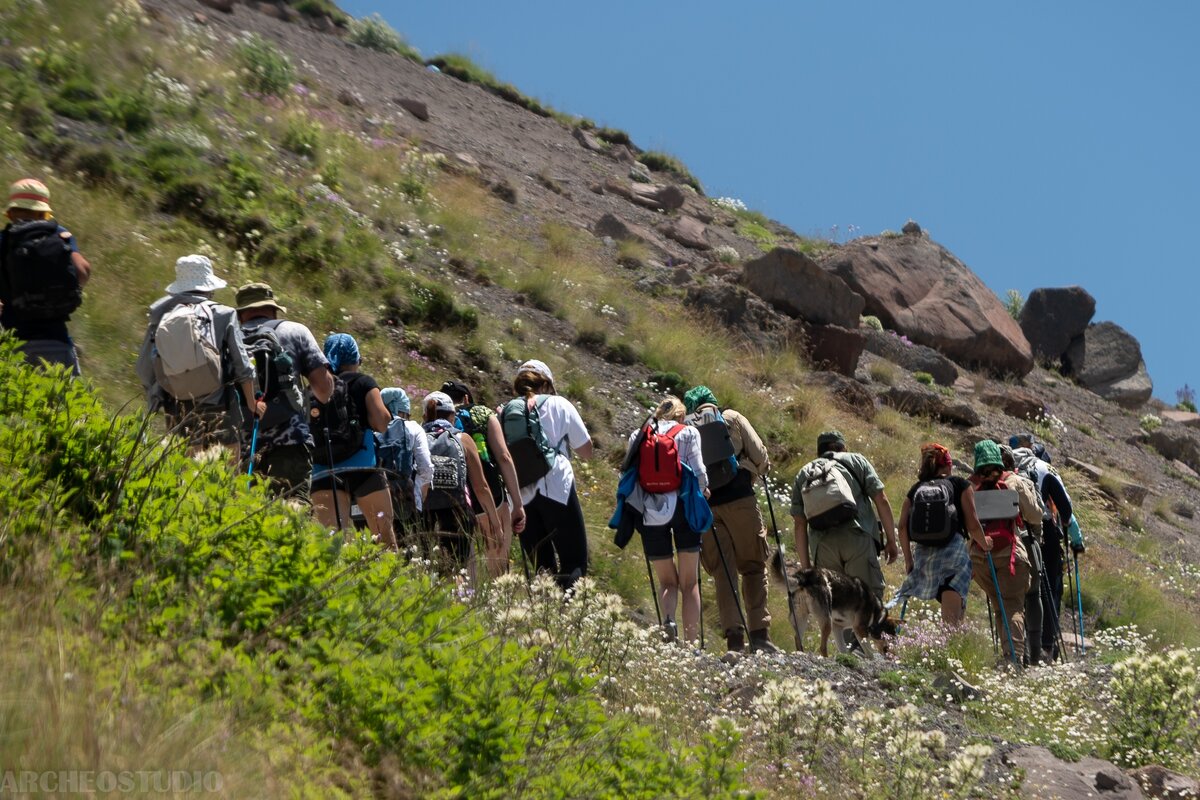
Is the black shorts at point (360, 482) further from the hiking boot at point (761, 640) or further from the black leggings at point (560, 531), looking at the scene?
the hiking boot at point (761, 640)

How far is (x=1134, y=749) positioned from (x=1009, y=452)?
13.1ft

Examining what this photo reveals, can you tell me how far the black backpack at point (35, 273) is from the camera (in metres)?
6.48

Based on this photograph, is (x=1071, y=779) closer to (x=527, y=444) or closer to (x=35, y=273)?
(x=527, y=444)

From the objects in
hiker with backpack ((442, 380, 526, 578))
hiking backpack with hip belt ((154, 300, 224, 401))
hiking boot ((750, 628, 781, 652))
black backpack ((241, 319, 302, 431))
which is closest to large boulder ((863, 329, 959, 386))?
hiking boot ((750, 628, 781, 652))

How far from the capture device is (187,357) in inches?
256

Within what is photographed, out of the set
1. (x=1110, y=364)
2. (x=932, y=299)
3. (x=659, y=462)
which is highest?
(x=1110, y=364)

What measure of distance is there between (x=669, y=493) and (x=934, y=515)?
2238 millimetres

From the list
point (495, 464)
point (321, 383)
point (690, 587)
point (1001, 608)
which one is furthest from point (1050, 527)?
point (321, 383)

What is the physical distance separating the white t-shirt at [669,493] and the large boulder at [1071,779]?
8.50ft

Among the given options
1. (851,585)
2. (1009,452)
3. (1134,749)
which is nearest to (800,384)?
(1009,452)

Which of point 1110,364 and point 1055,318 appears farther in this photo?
point 1055,318

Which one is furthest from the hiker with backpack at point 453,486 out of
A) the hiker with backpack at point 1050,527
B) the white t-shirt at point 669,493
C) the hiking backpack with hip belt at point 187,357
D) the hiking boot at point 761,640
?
the hiker with backpack at point 1050,527

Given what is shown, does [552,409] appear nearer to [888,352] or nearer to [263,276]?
[263,276]

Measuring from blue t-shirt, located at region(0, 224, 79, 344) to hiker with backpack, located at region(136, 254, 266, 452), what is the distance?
0.43 m
